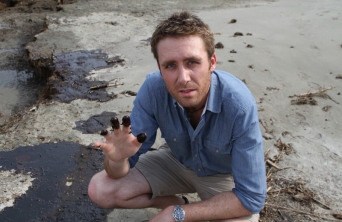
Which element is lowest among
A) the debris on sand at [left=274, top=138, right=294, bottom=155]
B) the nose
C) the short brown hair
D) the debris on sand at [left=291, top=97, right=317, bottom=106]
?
the debris on sand at [left=274, top=138, right=294, bottom=155]

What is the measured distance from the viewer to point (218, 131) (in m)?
2.19

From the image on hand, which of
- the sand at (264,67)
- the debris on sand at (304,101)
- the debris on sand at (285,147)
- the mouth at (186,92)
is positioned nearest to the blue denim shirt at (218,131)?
the mouth at (186,92)

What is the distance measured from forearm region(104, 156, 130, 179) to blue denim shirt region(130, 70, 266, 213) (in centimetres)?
9

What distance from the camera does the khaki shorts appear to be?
8.04 feet

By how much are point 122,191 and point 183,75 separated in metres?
0.93

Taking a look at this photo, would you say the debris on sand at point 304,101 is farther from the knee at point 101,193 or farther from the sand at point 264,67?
the knee at point 101,193

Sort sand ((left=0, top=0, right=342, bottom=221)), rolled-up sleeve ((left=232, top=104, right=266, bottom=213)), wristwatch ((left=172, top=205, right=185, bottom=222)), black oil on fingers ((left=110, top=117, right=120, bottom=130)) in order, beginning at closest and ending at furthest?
black oil on fingers ((left=110, top=117, right=120, bottom=130)) → rolled-up sleeve ((left=232, top=104, right=266, bottom=213)) → wristwatch ((left=172, top=205, right=185, bottom=222)) → sand ((left=0, top=0, right=342, bottom=221))

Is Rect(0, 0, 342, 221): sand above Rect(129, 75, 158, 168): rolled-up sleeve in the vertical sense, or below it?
below

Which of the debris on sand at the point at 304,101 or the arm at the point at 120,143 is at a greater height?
the arm at the point at 120,143

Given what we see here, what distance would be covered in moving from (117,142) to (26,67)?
4.92 meters

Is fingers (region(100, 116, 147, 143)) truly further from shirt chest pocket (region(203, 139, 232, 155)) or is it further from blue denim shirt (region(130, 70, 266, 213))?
shirt chest pocket (region(203, 139, 232, 155))

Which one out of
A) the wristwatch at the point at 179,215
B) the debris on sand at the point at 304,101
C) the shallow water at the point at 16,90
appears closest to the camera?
the wristwatch at the point at 179,215

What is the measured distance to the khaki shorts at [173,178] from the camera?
2.45 m

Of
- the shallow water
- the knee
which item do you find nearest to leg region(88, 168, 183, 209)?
the knee
